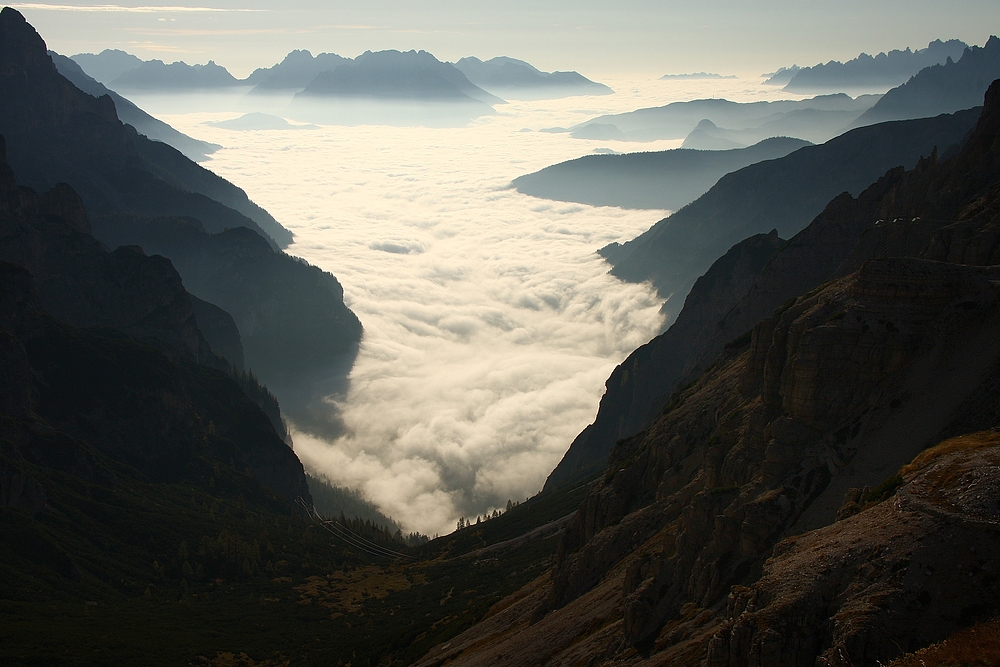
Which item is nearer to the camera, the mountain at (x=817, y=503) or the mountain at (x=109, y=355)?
the mountain at (x=817, y=503)

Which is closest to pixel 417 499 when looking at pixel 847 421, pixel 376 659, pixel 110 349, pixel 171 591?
pixel 110 349

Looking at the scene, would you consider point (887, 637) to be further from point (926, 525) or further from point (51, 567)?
point (51, 567)

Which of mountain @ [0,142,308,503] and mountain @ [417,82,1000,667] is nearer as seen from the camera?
mountain @ [417,82,1000,667]

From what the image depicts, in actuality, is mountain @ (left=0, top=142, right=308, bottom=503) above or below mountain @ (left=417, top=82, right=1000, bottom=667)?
below

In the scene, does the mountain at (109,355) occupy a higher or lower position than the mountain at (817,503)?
lower

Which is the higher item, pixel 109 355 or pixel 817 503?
pixel 817 503

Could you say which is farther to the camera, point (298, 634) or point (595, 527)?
point (298, 634)

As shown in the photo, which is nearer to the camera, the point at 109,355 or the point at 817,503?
the point at 817,503

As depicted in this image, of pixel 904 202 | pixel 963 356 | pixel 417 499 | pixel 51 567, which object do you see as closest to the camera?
pixel 963 356
